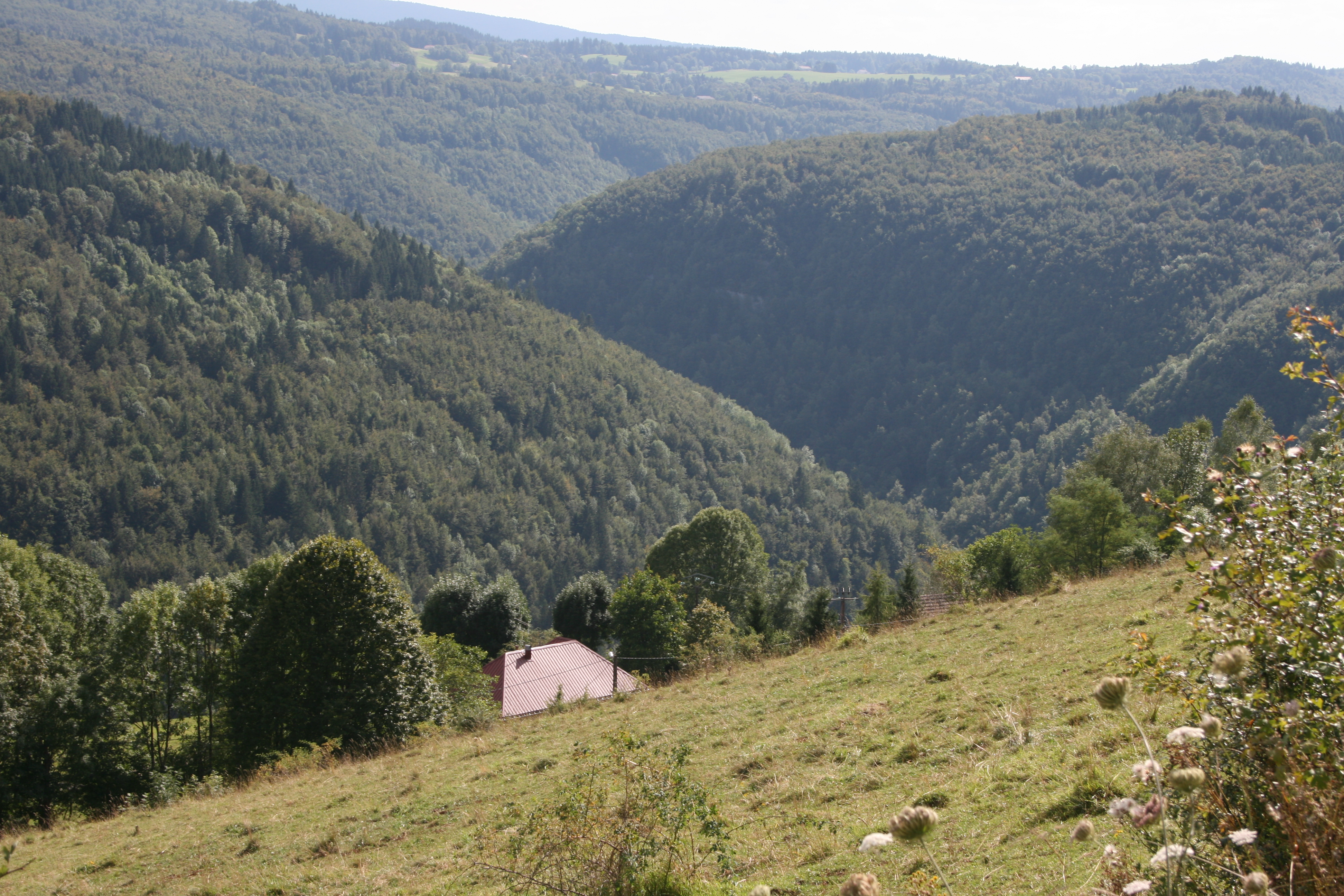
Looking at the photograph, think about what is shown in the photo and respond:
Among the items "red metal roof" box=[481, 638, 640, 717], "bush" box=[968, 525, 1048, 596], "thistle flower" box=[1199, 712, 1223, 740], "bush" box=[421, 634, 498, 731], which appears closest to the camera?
"thistle flower" box=[1199, 712, 1223, 740]

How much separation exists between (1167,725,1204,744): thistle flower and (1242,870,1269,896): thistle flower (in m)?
0.66

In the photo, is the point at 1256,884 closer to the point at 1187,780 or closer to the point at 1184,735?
the point at 1187,780

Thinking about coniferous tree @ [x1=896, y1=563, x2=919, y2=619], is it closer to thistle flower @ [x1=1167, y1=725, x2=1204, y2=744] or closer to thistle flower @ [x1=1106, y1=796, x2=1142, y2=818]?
thistle flower @ [x1=1167, y1=725, x2=1204, y2=744]

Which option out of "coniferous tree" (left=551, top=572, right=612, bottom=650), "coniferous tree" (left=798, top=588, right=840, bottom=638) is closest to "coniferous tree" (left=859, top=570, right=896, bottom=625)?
"coniferous tree" (left=798, top=588, right=840, bottom=638)

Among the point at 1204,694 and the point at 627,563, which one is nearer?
the point at 1204,694

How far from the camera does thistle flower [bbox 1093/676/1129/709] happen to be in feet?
11.6

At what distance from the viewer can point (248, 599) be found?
32.3 m

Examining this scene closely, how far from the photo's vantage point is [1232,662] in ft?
11.8

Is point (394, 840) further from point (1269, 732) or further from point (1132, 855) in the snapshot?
point (1269, 732)

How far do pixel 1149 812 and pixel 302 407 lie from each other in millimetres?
150030

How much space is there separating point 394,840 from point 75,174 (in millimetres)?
173806

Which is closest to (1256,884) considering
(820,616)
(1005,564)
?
(1005,564)

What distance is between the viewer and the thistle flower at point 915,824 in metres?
3.09

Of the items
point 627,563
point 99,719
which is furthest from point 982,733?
point 627,563
